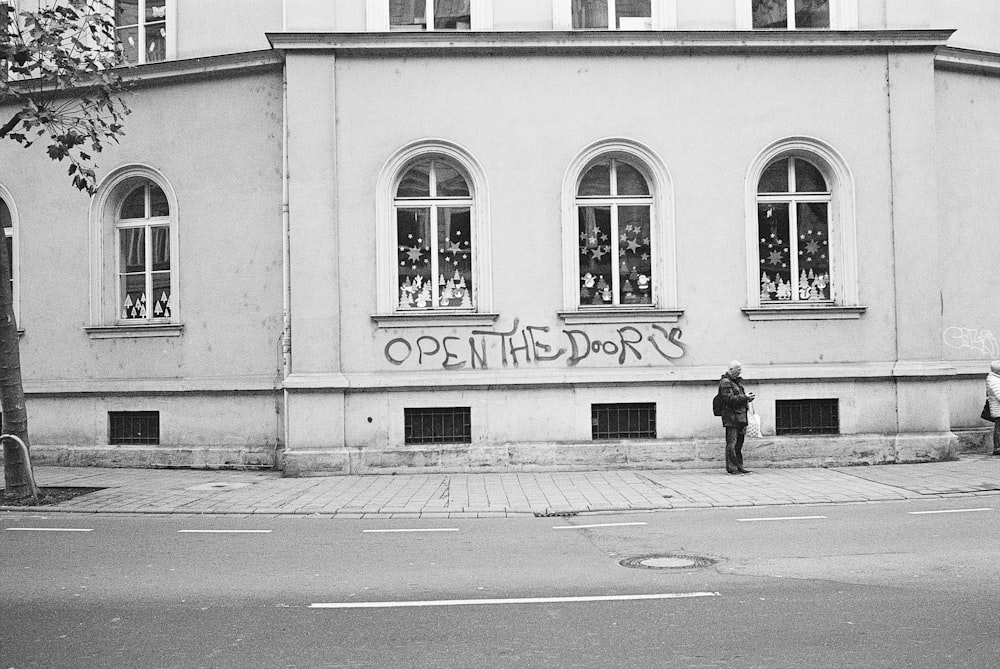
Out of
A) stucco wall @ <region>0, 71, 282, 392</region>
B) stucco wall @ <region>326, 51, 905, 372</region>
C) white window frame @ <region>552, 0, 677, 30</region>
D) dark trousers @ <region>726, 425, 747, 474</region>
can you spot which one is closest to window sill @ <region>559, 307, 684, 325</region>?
stucco wall @ <region>326, 51, 905, 372</region>

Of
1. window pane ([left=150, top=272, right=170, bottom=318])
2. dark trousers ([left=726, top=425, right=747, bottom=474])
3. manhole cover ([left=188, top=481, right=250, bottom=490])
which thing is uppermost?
window pane ([left=150, top=272, right=170, bottom=318])

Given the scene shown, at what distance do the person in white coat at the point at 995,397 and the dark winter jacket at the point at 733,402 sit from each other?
4.53 metres

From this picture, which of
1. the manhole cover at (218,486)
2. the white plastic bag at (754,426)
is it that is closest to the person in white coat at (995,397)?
the white plastic bag at (754,426)

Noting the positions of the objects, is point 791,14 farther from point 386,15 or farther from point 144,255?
point 144,255

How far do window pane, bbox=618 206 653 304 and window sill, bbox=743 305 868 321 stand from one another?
165 centimetres

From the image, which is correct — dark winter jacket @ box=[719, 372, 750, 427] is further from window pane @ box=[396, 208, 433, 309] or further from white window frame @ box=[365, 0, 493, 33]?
white window frame @ box=[365, 0, 493, 33]

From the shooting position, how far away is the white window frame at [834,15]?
16062 mm

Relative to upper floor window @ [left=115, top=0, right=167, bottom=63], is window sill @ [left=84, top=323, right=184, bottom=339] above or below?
below

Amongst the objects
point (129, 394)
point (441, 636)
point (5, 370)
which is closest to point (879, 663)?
point (441, 636)

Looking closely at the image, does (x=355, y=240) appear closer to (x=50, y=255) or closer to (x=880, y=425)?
(x=50, y=255)

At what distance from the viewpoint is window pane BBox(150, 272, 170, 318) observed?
17078 mm

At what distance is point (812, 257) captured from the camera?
16.3 metres

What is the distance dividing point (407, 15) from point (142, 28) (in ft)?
15.8

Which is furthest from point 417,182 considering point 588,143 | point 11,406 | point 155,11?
point 11,406
